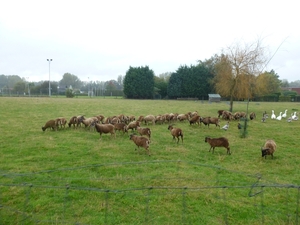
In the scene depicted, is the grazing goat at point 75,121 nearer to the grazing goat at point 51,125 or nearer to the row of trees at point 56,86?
the grazing goat at point 51,125

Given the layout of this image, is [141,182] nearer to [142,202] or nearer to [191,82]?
[142,202]

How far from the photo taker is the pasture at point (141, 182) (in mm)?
5406

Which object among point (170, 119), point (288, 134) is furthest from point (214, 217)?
point (170, 119)

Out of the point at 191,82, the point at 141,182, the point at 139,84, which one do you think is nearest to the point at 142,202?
the point at 141,182

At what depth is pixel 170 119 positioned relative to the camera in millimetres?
19219

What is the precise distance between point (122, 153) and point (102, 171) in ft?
7.28

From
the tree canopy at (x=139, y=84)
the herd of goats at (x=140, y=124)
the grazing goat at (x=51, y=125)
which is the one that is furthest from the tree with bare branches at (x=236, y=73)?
the tree canopy at (x=139, y=84)

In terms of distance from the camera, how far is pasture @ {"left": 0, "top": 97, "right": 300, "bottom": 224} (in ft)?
17.7

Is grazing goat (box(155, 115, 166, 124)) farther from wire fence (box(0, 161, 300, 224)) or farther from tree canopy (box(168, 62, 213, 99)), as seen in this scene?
tree canopy (box(168, 62, 213, 99))

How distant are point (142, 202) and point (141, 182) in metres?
1.13

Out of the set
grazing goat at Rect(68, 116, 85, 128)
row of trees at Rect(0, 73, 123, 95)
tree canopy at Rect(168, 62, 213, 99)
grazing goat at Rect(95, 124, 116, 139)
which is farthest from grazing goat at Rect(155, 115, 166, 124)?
row of trees at Rect(0, 73, 123, 95)

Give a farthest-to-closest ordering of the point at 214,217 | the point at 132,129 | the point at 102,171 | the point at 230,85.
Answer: the point at 230,85 → the point at 132,129 → the point at 102,171 → the point at 214,217

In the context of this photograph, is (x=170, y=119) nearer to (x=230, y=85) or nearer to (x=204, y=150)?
(x=204, y=150)

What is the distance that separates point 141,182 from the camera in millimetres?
7086
